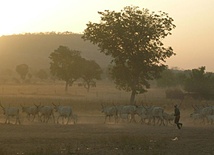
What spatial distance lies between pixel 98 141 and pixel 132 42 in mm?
31253

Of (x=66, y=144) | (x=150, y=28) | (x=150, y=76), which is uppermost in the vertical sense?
(x=150, y=28)

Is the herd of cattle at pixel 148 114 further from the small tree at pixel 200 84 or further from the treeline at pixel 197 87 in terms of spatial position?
the small tree at pixel 200 84

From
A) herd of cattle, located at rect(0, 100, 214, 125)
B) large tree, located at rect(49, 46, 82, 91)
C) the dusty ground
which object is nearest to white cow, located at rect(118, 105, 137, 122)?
herd of cattle, located at rect(0, 100, 214, 125)

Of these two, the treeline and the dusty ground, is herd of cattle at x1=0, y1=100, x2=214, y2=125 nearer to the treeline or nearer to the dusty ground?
the dusty ground

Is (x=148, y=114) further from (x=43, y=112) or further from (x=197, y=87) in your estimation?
(x=197, y=87)

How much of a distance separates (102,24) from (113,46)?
309cm

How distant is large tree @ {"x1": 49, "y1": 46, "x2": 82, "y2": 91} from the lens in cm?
8694

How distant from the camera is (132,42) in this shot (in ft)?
180

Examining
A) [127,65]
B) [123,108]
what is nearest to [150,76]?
[127,65]

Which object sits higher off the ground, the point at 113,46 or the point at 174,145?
the point at 113,46

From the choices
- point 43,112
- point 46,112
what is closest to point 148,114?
point 46,112

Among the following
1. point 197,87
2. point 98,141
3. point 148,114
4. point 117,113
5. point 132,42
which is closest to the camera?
point 98,141

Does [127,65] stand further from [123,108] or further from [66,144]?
[66,144]

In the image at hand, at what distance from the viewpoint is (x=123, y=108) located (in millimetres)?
39438
